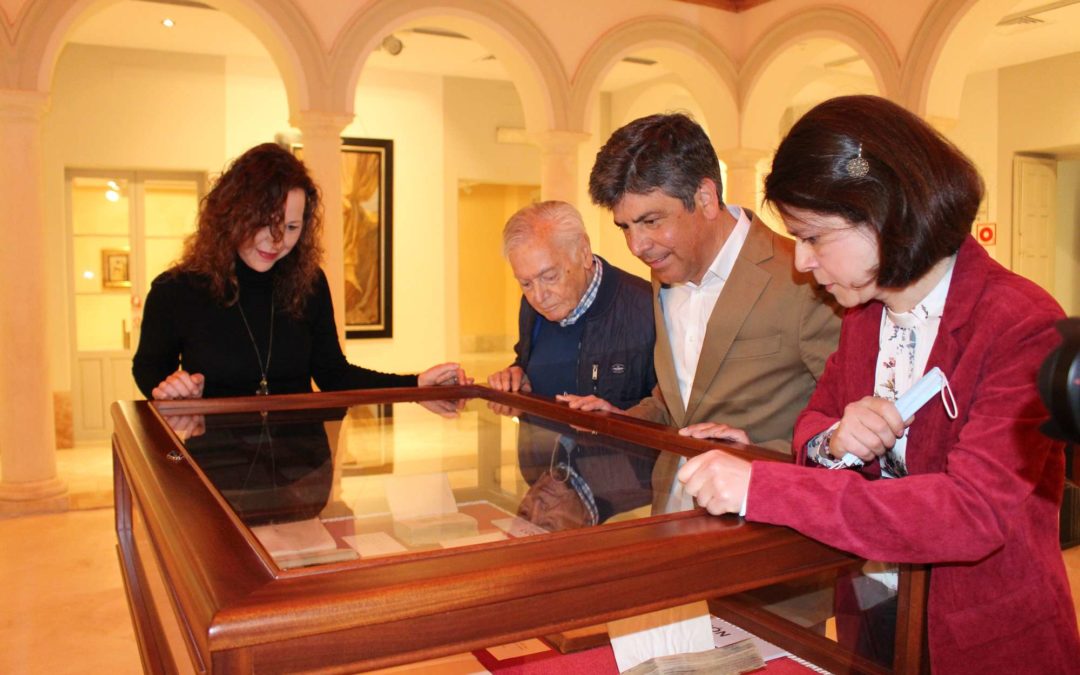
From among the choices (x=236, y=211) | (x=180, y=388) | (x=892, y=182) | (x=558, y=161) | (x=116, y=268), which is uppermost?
(x=558, y=161)

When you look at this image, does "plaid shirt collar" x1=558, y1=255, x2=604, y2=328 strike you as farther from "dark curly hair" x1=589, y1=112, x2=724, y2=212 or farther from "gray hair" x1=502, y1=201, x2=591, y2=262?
"dark curly hair" x1=589, y1=112, x2=724, y2=212

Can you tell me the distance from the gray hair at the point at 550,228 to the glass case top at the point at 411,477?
2.41 ft

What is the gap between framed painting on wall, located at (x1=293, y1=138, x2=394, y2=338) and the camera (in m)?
12.3

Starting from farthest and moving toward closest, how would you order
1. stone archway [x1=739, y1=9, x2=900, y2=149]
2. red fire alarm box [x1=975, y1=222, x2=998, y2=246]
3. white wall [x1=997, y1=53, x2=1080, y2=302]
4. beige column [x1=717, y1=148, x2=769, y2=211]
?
red fire alarm box [x1=975, y1=222, x2=998, y2=246] < white wall [x1=997, y1=53, x2=1080, y2=302] < beige column [x1=717, y1=148, x2=769, y2=211] < stone archway [x1=739, y1=9, x2=900, y2=149]

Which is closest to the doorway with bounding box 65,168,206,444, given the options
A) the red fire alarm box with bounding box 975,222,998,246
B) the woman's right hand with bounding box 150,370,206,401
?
the woman's right hand with bounding box 150,370,206,401

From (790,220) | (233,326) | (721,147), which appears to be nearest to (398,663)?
(790,220)

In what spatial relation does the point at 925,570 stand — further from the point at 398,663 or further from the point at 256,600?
the point at 256,600

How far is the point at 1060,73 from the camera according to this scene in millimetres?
12219

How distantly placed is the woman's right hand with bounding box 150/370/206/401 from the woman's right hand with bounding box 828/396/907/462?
2.14 meters

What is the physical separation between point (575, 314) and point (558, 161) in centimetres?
652

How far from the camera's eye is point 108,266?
37.0ft

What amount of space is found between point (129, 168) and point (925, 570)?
11.4 metres

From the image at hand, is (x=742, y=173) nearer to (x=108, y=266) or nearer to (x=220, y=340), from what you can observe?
(x=108, y=266)

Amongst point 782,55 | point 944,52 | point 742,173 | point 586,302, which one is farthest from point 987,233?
point 586,302
